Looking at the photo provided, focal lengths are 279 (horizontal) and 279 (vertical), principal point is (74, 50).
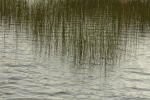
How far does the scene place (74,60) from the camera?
13.7 metres

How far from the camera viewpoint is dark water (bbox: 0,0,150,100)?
9914 millimetres

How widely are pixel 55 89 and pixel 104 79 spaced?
7.55 feet

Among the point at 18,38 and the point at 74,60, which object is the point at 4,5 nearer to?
the point at 18,38

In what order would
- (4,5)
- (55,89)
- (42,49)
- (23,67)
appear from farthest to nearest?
1. (4,5)
2. (42,49)
3. (23,67)
4. (55,89)

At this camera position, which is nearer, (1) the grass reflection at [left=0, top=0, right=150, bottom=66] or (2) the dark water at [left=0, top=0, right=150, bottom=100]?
(2) the dark water at [left=0, top=0, right=150, bottom=100]

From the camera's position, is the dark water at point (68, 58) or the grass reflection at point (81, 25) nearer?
the dark water at point (68, 58)

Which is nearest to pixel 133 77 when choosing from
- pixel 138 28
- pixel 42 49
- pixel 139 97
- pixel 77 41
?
pixel 139 97

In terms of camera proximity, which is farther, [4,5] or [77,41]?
[4,5]

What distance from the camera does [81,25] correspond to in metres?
21.1

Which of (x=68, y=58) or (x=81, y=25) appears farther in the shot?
(x=81, y=25)

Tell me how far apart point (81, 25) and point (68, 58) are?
7.49m

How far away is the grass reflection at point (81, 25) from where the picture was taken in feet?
49.0

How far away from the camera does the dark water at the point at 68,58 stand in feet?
32.5

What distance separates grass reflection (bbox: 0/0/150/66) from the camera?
1492 centimetres
